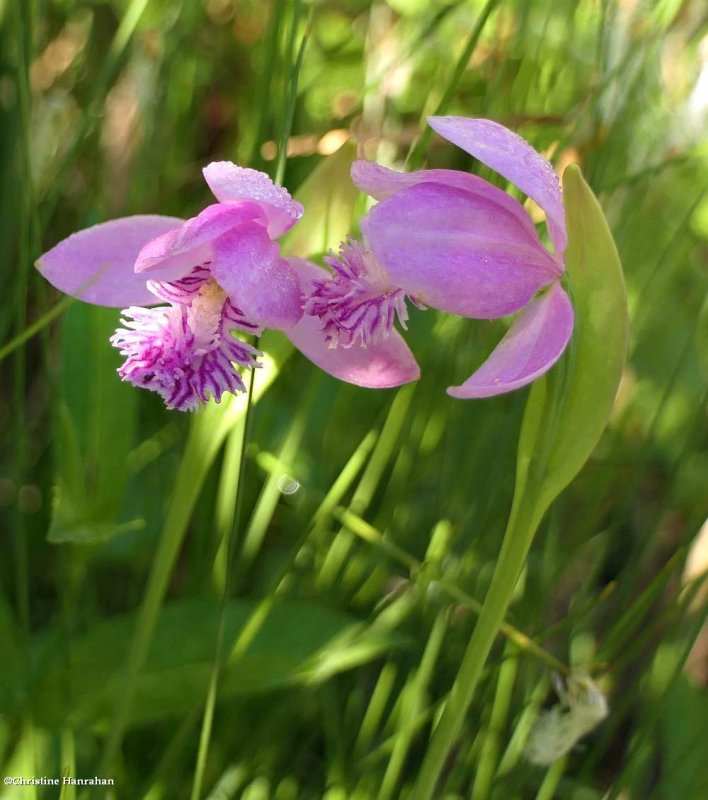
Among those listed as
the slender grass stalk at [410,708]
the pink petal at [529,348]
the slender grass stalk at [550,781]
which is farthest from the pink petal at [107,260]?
the slender grass stalk at [550,781]

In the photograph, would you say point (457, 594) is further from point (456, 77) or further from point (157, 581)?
point (456, 77)

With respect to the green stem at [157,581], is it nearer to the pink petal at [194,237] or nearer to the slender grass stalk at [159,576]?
the slender grass stalk at [159,576]

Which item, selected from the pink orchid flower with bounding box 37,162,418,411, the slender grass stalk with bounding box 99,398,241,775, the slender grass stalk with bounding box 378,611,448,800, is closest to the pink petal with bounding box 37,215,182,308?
the pink orchid flower with bounding box 37,162,418,411

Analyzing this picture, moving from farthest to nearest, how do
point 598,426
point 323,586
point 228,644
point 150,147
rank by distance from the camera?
1. point 150,147
2. point 323,586
3. point 228,644
4. point 598,426

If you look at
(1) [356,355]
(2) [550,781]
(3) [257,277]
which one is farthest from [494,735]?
(3) [257,277]

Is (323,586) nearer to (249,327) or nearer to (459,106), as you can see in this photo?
(249,327)

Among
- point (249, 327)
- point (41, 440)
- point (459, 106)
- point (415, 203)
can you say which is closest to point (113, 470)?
point (249, 327)
